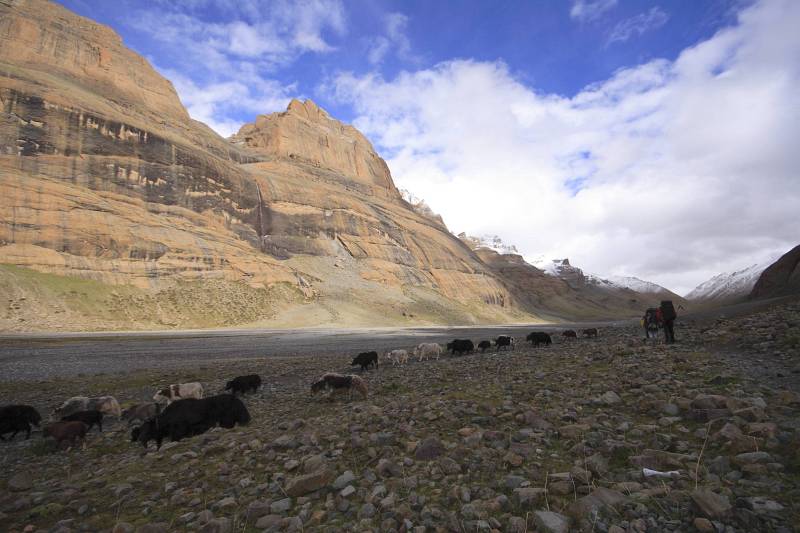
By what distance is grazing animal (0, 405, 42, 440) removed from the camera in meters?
9.15

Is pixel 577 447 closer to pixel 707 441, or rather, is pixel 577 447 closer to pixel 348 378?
pixel 707 441

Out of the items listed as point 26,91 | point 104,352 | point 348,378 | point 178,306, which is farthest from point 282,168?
point 348,378

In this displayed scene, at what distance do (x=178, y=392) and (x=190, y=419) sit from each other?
456 cm

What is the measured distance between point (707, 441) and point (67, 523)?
746 cm

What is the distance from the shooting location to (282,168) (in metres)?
120

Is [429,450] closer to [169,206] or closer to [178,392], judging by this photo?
[178,392]

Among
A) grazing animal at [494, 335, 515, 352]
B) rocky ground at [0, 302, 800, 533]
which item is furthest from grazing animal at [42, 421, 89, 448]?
grazing animal at [494, 335, 515, 352]

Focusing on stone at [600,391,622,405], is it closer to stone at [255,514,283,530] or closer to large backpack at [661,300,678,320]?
stone at [255,514,283,530]

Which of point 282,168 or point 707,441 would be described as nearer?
point 707,441

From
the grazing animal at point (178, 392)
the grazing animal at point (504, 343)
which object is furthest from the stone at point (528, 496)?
the grazing animal at point (504, 343)

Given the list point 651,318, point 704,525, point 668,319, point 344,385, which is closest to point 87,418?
point 344,385

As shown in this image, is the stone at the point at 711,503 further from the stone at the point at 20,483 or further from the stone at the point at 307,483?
the stone at the point at 20,483

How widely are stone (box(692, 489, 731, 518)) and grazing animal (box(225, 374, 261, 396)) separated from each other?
42.4 feet

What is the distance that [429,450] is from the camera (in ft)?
16.8
